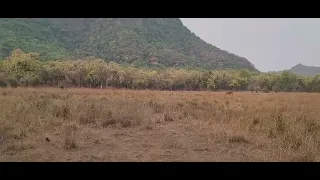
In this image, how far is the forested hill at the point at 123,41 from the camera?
70.9 m

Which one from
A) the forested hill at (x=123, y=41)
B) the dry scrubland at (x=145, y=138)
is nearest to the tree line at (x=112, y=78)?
the dry scrubland at (x=145, y=138)

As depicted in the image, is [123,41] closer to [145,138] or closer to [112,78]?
[112,78]

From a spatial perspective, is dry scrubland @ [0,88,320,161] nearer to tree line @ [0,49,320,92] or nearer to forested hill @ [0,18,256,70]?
tree line @ [0,49,320,92]

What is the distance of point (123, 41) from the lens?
262 feet

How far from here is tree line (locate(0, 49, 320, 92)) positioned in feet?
108

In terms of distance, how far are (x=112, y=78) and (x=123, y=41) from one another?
35138mm

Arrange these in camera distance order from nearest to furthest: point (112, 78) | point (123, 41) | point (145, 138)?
point (145, 138)
point (112, 78)
point (123, 41)

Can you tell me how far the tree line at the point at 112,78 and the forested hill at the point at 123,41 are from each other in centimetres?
1927

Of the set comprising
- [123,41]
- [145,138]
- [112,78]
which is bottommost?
[112,78]

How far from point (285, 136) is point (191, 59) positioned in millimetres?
84267

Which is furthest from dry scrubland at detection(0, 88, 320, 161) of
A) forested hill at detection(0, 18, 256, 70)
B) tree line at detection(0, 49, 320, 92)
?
forested hill at detection(0, 18, 256, 70)

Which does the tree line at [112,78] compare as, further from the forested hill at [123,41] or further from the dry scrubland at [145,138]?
the forested hill at [123,41]

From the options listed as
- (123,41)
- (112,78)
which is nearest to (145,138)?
(112,78)
